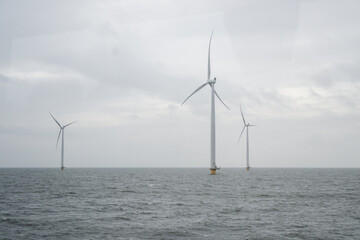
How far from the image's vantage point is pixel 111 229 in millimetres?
30938

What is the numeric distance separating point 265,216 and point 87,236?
19026 millimetres

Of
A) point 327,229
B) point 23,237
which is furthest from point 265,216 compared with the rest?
point 23,237

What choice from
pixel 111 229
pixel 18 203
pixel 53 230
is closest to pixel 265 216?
pixel 111 229

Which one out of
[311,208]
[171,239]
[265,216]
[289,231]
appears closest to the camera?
[171,239]

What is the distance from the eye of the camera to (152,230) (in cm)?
3050

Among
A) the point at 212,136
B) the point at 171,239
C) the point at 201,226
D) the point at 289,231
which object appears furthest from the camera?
the point at 212,136

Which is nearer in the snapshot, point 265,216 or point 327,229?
point 327,229

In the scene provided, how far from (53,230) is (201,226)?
13.1 metres

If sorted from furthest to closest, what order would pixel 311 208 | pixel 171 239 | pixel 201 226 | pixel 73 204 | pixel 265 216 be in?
1. pixel 73 204
2. pixel 311 208
3. pixel 265 216
4. pixel 201 226
5. pixel 171 239

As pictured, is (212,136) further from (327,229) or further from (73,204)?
(327,229)

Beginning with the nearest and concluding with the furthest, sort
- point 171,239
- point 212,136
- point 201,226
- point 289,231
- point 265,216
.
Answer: point 171,239
point 289,231
point 201,226
point 265,216
point 212,136

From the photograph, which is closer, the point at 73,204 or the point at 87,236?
the point at 87,236

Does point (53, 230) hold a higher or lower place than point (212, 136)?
lower

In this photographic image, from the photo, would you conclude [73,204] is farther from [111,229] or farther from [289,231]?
[289,231]
